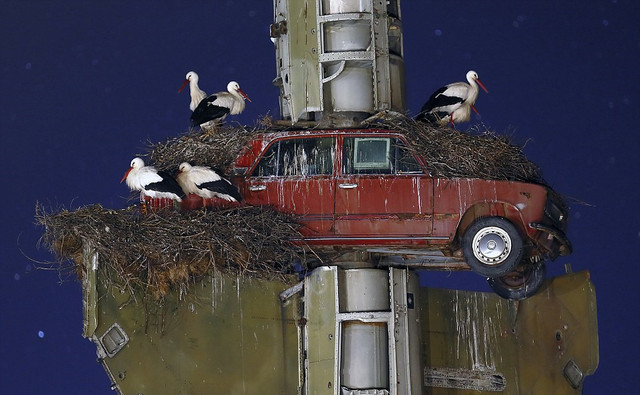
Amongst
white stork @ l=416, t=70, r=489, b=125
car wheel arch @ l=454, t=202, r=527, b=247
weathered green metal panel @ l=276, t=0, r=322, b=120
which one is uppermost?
weathered green metal panel @ l=276, t=0, r=322, b=120

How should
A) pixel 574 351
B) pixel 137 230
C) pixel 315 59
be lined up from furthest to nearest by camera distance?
pixel 574 351, pixel 315 59, pixel 137 230

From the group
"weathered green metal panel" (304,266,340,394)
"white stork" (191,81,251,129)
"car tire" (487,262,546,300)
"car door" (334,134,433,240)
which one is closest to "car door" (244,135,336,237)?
"car door" (334,134,433,240)

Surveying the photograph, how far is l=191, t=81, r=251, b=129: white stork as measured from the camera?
18.0 meters

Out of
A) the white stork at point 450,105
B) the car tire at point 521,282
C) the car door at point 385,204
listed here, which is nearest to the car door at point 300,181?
the car door at point 385,204

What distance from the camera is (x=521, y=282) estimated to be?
63.5ft

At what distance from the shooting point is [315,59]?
18.1m

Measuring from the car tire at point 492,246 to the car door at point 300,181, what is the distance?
1.78 m

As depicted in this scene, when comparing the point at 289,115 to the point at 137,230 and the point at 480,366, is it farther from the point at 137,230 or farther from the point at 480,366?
the point at 480,366

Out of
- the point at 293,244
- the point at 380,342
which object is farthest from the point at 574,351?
the point at 293,244

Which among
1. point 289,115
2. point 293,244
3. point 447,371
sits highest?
point 289,115

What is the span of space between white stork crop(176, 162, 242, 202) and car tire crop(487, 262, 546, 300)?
15.4ft

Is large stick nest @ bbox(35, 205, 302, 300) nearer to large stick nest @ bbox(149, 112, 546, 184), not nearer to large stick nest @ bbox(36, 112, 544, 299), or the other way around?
large stick nest @ bbox(36, 112, 544, 299)

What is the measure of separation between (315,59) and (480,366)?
541cm

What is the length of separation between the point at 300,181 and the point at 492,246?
2530 mm
